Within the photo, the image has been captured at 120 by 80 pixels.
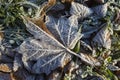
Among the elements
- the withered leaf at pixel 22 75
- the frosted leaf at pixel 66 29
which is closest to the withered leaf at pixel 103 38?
the frosted leaf at pixel 66 29

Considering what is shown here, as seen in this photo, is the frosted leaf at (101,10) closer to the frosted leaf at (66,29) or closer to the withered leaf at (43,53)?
the frosted leaf at (66,29)

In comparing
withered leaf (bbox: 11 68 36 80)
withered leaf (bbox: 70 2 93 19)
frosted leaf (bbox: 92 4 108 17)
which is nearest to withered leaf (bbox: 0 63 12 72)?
withered leaf (bbox: 11 68 36 80)

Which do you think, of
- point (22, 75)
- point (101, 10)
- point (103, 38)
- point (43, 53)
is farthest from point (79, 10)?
point (22, 75)

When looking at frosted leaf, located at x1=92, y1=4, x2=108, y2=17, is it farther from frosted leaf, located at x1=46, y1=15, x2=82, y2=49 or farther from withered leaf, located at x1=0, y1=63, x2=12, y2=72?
withered leaf, located at x1=0, y1=63, x2=12, y2=72

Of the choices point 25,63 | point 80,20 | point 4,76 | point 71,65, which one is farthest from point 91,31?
point 4,76

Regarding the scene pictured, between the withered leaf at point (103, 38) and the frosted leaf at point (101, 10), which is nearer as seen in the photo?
the withered leaf at point (103, 38)

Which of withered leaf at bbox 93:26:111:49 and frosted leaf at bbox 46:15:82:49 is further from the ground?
frosted leaf at bbox 46:15:82:49

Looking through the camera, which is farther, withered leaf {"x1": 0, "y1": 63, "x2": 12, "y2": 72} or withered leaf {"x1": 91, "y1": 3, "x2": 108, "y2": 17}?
withered leaf {"x1": 91, "y1": 3, "x2": 108, "y2": 17}

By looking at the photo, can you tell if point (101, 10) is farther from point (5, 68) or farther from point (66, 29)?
point (5, 68)

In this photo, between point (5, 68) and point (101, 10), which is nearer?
point (5, 68)
